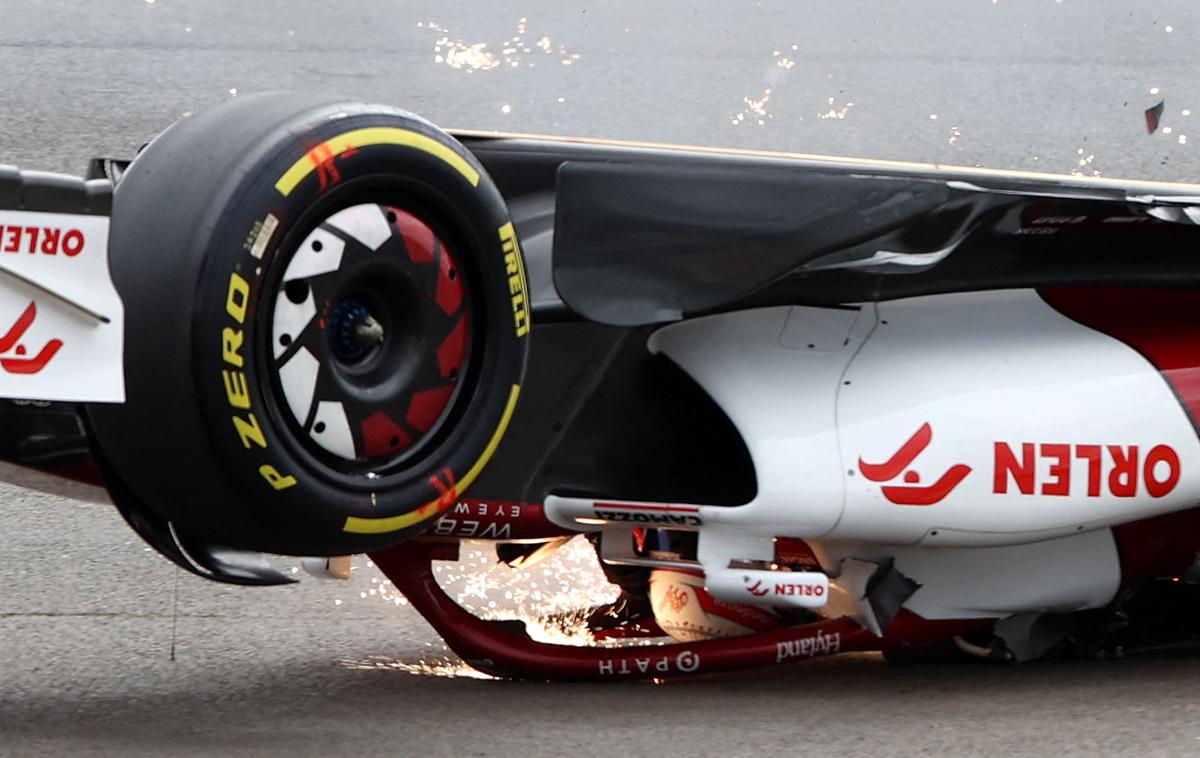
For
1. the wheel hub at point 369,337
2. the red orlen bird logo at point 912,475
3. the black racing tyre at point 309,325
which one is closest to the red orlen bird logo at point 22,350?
the black racing tyre at point 309,325

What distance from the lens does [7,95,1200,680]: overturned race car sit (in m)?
2.49

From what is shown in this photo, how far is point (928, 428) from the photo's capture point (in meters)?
3.36

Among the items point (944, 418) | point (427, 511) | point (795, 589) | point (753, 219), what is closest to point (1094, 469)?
point (944, 418)

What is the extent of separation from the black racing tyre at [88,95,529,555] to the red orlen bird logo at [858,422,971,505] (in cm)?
85

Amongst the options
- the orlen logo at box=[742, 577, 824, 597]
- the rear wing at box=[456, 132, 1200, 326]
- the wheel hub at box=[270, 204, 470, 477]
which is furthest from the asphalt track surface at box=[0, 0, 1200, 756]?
the wheel hub at box=[270, 204, 470, 477]

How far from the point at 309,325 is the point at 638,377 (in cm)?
98

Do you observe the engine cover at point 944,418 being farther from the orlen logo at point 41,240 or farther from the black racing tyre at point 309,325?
the orlen logo at point 41,240

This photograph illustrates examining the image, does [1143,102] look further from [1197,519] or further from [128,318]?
[128,318]

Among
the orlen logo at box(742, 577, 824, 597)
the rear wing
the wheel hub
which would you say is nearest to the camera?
the wheel hub

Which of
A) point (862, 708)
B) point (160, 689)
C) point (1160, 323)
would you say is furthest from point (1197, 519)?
point (160, 689)

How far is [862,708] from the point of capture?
332 cm

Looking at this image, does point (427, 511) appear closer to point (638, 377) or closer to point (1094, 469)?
point (638, 377)

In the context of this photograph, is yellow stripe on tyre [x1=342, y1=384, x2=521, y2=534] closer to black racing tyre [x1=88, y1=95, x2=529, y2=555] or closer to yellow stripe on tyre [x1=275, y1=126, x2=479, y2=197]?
black racing tyre [x1=88, y1=95, x2=529, y2=555]

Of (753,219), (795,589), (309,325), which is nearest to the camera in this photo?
(309,325)
